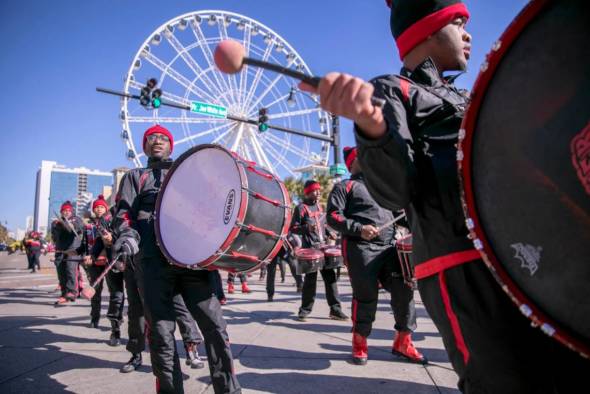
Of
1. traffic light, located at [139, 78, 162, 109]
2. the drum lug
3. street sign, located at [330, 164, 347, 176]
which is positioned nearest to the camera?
the drum lug

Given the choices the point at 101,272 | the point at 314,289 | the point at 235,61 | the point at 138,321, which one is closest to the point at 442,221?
the point at 235,61

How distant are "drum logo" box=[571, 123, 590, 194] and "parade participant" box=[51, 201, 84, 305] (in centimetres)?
837

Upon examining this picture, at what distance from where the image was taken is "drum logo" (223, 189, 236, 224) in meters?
2.73

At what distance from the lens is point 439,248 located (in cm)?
121

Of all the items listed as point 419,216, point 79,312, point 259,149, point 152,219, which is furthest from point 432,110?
point 259,149

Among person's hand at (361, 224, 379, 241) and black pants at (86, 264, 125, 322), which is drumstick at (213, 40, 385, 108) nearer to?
person's hand at (361, 224, 379, 241)

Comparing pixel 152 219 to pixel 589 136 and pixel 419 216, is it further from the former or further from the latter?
pixel 589 136

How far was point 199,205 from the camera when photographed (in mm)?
2889

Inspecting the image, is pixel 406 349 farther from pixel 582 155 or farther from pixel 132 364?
pixel 582 155

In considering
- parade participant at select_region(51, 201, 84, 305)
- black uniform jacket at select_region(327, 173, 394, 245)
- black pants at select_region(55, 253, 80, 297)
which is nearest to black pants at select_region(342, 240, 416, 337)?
black uniform jacket at select_region(327, 173, 394, 245)

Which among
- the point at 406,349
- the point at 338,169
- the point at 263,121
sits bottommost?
the point at 406,349

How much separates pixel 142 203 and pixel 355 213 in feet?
6.60

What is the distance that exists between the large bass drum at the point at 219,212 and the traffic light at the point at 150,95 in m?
9.33

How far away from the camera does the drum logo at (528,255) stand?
0.93 m
